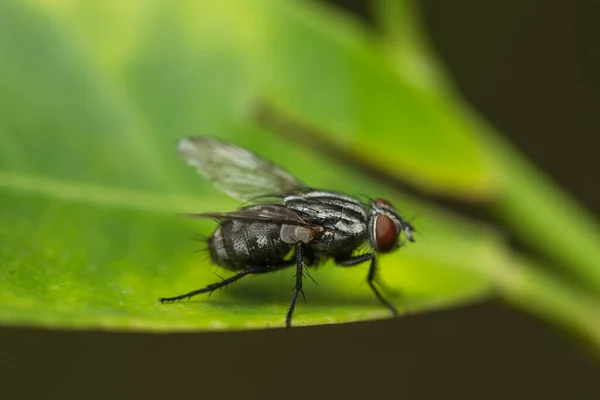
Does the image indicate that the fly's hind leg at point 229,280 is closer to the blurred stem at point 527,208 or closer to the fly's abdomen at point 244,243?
the fly's abdomen at point 244,243

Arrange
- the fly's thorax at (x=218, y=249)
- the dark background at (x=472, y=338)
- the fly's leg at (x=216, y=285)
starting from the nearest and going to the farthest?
the fly's leg at (x=216, y=285), the fly's thorax at (x=218, y=249), the dark background at (x=472, y=338)

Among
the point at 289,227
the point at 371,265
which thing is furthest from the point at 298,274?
the point at 371,265

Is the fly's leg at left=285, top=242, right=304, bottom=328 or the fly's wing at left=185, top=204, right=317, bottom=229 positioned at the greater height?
the fly's wing at left=185, top=204, right=317, bottom=229

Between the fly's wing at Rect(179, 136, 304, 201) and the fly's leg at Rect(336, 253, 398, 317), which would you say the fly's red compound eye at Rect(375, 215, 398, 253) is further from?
the fly's wing at Rect(179, 136, 304, 201)

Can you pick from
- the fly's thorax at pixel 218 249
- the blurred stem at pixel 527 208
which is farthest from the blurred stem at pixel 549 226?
the fly's thorax at pixel 218 249

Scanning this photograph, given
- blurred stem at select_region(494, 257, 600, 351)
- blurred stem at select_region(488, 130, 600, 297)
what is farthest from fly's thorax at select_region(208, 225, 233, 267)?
blurred stem at select_region(488, 130, 600, 297)

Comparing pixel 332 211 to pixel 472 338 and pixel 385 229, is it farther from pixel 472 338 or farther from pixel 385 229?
pixel 472 338

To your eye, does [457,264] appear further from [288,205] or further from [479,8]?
[479,8]

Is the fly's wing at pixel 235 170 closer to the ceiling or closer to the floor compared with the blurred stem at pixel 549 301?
closer to the ceiling
